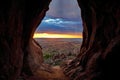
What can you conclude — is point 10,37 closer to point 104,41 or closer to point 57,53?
point 104,41

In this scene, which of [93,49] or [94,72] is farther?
[93,49]

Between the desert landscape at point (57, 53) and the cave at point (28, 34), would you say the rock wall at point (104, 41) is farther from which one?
the desert landscape at point (57, 53)

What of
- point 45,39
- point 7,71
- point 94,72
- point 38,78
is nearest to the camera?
point 7,71

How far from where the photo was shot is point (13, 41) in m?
10.9

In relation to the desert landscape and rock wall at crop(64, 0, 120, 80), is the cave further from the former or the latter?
the desert landscape

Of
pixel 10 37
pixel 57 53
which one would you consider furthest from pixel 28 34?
pixel 57 53

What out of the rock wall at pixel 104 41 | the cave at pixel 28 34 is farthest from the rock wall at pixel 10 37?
the rock wall at pixel 104 41

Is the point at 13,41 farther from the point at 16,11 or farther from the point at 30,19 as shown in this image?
Answer: the point at 30,19

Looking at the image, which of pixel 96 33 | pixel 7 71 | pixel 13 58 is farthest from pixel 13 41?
pixel 96 33

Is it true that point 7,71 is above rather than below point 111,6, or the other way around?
below

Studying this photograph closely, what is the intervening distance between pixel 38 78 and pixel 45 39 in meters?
38.3

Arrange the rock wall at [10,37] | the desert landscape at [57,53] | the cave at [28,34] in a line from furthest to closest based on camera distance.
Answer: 1. the desert landscape at [57,53]
2. the cave at [28,34]
3. the rock wall at [10,37]

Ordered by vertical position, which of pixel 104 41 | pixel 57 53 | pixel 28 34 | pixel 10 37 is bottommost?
pixel 57 53

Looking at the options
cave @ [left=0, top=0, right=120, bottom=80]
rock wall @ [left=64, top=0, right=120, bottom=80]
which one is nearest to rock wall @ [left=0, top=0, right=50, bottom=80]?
cave @ [left=0, top=0, right=120, bottom=80]
